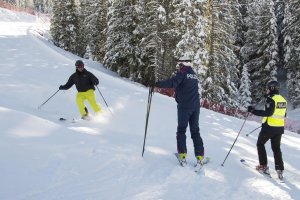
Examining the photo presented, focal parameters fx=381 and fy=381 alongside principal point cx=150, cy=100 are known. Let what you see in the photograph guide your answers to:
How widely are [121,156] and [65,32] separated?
132 ft

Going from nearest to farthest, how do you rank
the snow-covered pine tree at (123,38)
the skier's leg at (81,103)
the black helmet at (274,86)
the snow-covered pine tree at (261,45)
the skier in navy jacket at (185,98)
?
the skier in navy jacket at (185,98) → the black helmet at (274,86) → the skier's leg at (81,103) → the snow-covered pine tree at (123,38) → the snow-covered pine tree at (261,45)

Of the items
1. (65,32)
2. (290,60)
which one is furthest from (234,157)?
(65,32)

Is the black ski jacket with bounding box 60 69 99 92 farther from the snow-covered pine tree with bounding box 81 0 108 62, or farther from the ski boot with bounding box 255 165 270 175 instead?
the snow-covered pine tree with bounding box 81 0 108 62

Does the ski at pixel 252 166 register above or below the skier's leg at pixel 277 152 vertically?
below

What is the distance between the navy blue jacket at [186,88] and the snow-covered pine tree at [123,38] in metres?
23.1

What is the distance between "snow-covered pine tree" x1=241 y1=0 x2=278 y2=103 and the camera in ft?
126

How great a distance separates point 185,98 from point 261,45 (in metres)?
35.7

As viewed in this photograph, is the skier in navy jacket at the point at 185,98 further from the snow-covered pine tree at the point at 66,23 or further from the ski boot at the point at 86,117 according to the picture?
the snow-covered pine tree at the point at 66,23

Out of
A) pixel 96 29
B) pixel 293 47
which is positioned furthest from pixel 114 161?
pixel 96 29

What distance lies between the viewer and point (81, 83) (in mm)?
10453

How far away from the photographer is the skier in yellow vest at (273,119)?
7.50 m

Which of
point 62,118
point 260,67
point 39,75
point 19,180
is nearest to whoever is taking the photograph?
point 19,180

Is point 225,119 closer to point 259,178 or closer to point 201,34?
point 259,178

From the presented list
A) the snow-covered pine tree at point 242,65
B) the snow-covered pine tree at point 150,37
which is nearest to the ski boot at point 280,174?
the snow-covered pine tree at point 150,37
